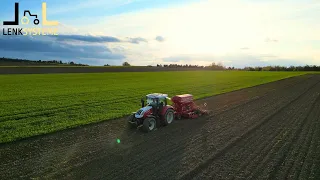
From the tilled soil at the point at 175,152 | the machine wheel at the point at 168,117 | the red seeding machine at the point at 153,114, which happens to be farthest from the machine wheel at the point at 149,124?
the machine wheel at the point at 168,117

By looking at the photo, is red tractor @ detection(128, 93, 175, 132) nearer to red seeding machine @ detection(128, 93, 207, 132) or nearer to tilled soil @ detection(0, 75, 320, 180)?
red seeding machine @ detection(128, 93, 207, 132)

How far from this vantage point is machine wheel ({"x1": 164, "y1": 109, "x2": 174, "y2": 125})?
516 inches

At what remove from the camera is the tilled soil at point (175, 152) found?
7902 mm

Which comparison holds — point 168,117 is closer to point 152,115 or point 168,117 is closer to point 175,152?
point 152,115

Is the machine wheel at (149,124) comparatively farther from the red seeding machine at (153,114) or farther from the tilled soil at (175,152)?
the tilled soil at (175,152)

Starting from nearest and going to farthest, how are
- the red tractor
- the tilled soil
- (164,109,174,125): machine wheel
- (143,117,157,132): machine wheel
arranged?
the tilled soil
(143,117,157,132): machine wheel
the red tractor
(164,109,174,125): machine wheel

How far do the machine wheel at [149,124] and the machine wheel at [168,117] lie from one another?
0.67m

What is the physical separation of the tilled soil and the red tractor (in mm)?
371

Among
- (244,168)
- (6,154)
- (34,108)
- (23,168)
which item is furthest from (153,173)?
(34,108)

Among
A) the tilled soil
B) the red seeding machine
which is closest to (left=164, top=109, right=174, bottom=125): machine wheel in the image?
the red seeding machine

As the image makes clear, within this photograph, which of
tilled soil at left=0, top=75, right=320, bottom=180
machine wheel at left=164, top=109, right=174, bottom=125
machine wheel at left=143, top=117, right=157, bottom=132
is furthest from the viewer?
machine wheel at left=164, top=109, right=174, bottom=125

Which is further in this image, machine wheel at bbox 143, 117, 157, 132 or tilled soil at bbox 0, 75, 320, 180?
machine wheel at bbox 143, 117, 157, 132

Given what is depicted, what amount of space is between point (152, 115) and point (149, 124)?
55 cm

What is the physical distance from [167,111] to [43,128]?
19.4 ft
